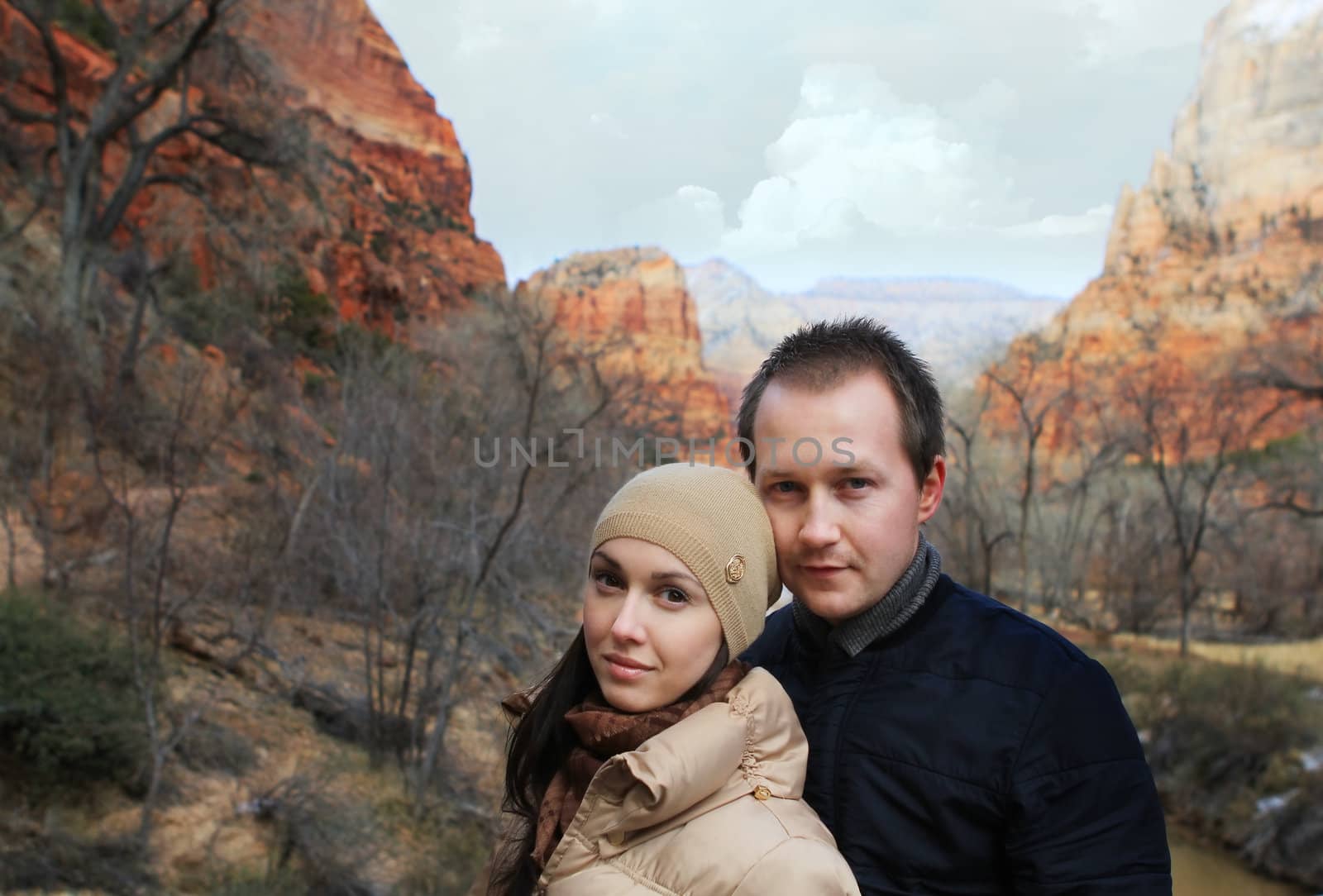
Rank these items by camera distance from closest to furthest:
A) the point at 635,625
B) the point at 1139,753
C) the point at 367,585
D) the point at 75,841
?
1. the point at 1139,753
2. the point at 635,625
3. the point at 75,841
4. the point at 367,585

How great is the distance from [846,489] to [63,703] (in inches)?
273

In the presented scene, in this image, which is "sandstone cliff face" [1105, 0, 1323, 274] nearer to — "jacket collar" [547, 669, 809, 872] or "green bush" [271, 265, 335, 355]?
"green bush" [271, 265, 335, 355]

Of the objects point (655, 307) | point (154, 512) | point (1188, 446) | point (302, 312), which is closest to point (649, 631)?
point (154, 512)

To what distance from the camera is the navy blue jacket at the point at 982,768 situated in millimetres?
1250

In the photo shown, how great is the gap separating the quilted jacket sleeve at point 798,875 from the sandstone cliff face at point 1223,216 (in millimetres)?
34729

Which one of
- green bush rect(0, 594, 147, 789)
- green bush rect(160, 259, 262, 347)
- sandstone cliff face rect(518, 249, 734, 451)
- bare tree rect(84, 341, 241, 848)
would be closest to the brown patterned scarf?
bare tree rect(84, 341, 241, 848)

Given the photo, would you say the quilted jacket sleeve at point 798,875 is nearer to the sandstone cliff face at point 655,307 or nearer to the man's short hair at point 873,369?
the man's short hair at point 873,369

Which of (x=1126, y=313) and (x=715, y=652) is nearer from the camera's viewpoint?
(x=715, y=652)

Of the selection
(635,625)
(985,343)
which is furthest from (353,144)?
(635,625)

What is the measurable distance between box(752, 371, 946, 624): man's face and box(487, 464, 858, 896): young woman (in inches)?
3.8

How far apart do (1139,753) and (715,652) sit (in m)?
0.64

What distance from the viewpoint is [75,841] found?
232 inches

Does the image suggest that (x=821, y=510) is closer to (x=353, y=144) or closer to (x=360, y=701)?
(x=360, y=701)

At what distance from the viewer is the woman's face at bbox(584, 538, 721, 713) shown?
1.48 metres
